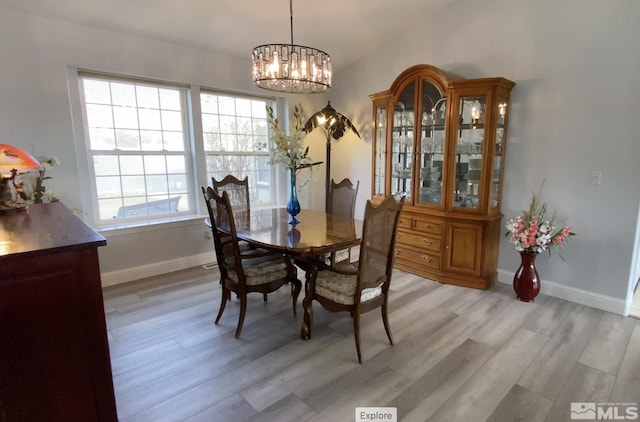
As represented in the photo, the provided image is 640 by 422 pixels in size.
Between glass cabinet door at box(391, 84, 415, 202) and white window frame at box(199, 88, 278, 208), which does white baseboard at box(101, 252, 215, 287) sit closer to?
white window frame at box(199, 88, 278, 208)

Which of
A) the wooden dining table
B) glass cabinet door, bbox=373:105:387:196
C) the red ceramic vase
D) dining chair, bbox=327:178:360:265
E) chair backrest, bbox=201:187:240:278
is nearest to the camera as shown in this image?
the wooden dining table

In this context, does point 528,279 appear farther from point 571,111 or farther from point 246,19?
point 246,19

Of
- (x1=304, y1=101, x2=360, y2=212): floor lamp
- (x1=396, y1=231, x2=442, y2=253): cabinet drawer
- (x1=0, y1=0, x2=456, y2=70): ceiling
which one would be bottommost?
(x1=396, y1=231, x2=442, y2=253): cabinet drawer

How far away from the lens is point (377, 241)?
7.03ft

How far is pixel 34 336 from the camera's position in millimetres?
1229

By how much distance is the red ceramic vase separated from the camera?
302 cm

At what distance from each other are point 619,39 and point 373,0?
208cm

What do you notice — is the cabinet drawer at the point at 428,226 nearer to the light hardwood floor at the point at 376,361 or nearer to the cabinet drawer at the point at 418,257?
the cabinet drawer at the point at 418,257

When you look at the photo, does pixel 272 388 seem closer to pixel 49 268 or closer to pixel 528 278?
pixel 49 268

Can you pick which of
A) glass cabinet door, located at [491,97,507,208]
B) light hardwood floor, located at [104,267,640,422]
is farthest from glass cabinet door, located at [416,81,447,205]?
light hardwood floor, located at [104,267,640,422]

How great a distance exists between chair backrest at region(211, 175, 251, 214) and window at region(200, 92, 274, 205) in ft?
2.91

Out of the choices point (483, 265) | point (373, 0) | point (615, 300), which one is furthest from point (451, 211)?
point (373, 0)

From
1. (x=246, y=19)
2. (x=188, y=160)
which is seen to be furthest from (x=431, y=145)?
(x=188, y=160)

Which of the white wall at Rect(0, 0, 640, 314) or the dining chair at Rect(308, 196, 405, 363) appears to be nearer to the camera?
the dining chair at Rect(308, 196, 405, 363)
